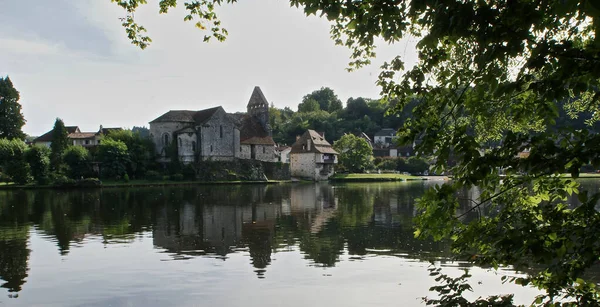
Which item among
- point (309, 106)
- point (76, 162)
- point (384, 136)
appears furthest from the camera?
point (309, 106)

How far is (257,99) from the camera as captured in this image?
3351 inches

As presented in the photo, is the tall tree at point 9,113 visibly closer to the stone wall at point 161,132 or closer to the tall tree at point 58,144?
the tall tree at point 58,144

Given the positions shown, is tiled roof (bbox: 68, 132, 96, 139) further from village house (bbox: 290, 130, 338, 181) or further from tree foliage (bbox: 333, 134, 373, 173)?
tree foliage (bbox: 333, 134, 373, 173)

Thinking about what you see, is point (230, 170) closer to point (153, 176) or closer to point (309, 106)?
point (153, 176)

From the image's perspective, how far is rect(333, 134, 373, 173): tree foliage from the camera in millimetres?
84875

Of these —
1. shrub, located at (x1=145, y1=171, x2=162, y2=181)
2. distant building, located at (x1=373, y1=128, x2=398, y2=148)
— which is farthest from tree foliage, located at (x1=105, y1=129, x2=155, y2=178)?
distant building, located at (x1=373, y1=128, x2=398, y2=148)

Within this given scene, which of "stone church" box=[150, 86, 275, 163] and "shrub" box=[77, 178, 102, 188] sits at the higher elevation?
"stone church" box=[150, 86, 275, 163]

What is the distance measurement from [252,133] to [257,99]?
27.7ft

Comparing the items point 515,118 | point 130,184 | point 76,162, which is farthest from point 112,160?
point 515,118

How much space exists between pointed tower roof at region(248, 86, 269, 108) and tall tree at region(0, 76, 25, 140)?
39068 mm

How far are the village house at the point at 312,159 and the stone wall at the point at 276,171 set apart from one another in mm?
5323

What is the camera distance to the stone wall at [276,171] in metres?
75.0

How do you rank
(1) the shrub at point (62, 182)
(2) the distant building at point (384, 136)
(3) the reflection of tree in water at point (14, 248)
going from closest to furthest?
(3) the reflection of tree in water at point (14, 248) → (1) the shrub at point (62, 182) → (2) the distant building at point (384, 136)

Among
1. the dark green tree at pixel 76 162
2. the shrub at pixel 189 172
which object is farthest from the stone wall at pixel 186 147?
the dark green tree at pixel 76 162
